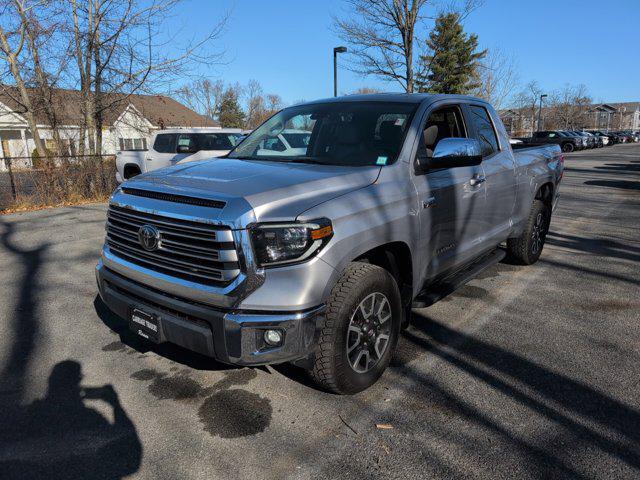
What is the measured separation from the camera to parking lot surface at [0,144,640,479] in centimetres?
249

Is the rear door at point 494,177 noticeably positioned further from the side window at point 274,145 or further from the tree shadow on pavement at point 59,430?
the tree shadow on pavement at point 59,430

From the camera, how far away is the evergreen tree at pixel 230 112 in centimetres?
6631

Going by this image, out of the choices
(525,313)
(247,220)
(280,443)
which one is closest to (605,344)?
(525,313)

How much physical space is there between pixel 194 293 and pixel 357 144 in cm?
175

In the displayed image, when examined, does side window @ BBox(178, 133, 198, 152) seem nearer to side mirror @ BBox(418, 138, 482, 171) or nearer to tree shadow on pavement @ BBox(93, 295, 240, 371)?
tree shadow on pavement @ BBox(93, 295, 240, 371)

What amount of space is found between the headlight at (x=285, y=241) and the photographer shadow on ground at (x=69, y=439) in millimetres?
1287

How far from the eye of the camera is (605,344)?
3.84 meters

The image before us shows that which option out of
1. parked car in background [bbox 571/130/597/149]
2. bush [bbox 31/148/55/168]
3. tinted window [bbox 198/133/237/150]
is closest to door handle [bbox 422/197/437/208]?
tinted window [bbox 198/133/237/150]

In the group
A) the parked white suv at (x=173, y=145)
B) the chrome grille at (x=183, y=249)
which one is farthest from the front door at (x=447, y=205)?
the parked white suv at (x=173, y=145)

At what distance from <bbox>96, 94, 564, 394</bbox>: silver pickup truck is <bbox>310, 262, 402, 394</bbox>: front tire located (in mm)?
10

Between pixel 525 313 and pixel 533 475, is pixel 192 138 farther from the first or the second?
pixel 533 475

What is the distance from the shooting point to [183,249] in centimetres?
273

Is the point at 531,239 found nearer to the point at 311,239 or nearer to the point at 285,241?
the point at 311,239

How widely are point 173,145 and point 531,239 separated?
30.8ft
